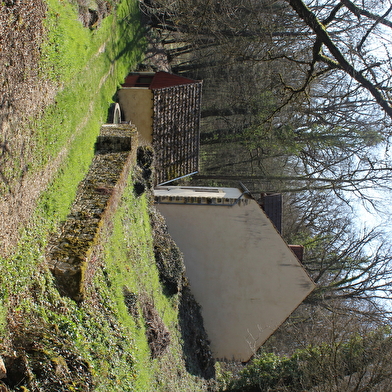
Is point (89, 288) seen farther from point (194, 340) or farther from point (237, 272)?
point (237, 272)

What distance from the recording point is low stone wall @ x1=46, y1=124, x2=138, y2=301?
21.3 ft

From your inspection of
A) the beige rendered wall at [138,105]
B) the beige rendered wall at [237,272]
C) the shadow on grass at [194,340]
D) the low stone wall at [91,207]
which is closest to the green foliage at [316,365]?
the beige rendered wall at [237,272]

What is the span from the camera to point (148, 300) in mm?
10406

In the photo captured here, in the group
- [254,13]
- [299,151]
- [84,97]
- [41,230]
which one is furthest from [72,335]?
[299,151]

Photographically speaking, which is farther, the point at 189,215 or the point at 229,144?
the point at 229,144

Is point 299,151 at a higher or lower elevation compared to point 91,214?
higher

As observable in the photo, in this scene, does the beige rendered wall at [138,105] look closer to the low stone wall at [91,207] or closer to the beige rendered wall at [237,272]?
the low stone wall at [91,207]

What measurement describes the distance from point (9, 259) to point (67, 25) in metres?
4.90

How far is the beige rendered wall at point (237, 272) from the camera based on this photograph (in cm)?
1410

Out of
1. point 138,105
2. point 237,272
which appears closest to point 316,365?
point 237,272

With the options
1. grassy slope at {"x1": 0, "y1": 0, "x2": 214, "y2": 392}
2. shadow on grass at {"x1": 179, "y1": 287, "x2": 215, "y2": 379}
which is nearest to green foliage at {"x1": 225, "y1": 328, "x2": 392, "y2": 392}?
shadow on grass at {"x1": 179, "y1": 287, "x2": 215, "y2": 379}

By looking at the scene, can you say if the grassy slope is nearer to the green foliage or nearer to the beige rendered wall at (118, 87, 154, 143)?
the beige rendered wall at (118, 87, 154, 143)

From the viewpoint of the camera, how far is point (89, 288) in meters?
7.31

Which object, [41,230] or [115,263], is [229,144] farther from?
[41,230]
